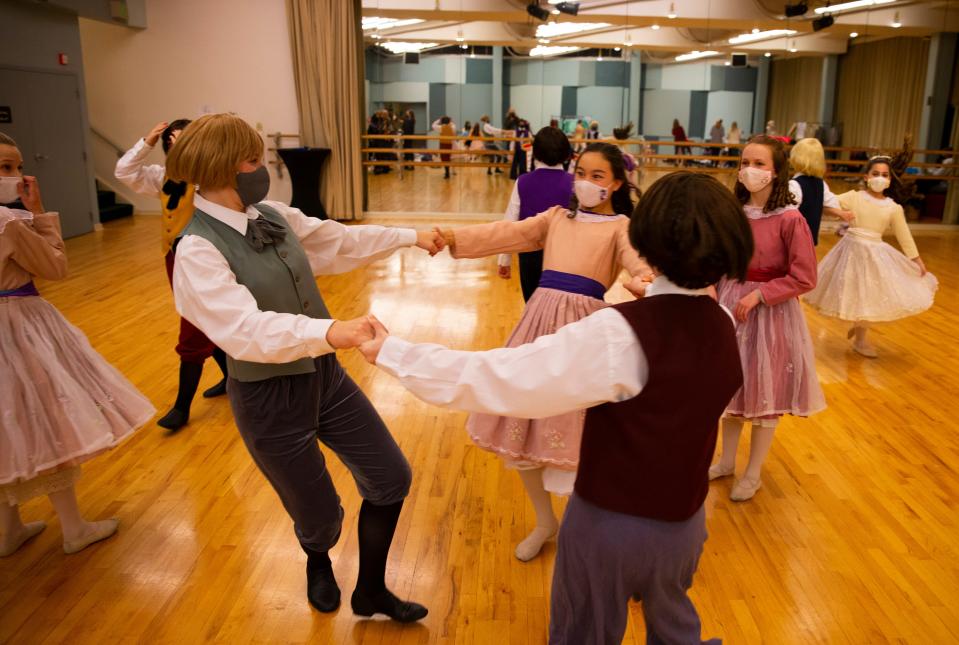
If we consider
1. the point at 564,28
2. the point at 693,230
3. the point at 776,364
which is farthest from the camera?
the point at 564,28

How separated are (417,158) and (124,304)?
5.36m

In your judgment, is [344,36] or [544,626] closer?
[544,626]

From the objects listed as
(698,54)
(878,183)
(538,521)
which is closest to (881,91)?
(698,54)

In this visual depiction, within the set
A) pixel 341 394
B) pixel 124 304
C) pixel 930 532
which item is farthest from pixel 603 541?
pixel 124 304

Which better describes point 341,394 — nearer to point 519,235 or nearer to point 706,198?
point 519,235

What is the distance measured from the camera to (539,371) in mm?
1405

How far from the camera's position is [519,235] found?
267cm

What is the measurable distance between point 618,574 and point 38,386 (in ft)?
6.92

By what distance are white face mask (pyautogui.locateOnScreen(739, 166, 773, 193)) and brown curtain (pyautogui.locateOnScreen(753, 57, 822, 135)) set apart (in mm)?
8904

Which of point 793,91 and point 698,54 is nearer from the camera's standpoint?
point 698,54

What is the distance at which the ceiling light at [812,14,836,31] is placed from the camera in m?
10.9

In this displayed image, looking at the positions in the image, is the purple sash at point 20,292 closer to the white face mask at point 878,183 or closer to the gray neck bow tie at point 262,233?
the gray neck bow tie at point 262,233

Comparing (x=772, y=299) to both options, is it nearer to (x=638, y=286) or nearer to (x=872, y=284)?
(x=638, y=286)

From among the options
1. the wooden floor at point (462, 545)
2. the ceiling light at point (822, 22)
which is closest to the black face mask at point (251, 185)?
the wooden floor at point (462, 545)
